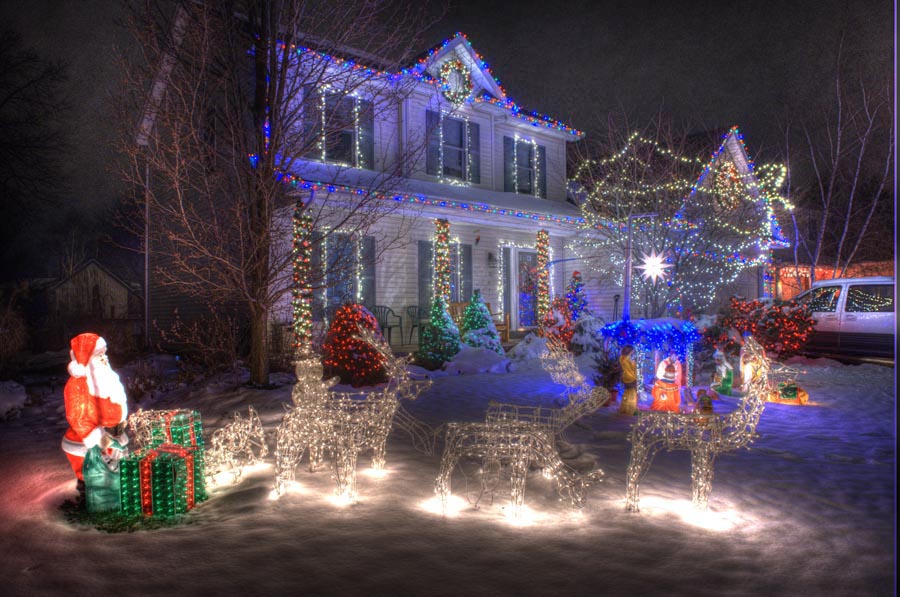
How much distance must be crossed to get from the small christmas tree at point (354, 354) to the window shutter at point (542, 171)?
35.9 ft

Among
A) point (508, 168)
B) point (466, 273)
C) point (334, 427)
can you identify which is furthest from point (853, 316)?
point (334, 427)

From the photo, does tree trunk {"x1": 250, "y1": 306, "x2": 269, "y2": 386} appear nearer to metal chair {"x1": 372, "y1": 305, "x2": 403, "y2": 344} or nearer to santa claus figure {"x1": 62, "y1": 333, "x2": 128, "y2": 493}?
santa claus figure {"x1": 62, "y1": 333, "x2": 128, "y2": 493}

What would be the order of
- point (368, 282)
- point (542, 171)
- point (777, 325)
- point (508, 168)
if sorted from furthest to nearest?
1. point (542, 171)
2. point (508, 168)
3. point (368, 282)
4. point (777, 325)

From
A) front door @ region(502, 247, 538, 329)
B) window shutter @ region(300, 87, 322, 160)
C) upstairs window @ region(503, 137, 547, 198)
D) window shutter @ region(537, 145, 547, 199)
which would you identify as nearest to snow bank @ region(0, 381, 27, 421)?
window shutter @ region(300, 87, 322, 160)

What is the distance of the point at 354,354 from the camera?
9742 mm

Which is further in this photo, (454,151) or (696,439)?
(454,151)

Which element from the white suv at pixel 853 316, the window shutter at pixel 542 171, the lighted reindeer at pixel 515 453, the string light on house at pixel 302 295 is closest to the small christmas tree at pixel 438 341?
the string light on house at pixel 302 295

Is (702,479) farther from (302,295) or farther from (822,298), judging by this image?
(822,298)

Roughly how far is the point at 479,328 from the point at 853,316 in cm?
844

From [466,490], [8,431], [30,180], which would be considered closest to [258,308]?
[8,431]

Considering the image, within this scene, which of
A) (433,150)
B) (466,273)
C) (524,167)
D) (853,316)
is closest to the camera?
(853,316)

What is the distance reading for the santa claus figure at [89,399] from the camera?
424 cm

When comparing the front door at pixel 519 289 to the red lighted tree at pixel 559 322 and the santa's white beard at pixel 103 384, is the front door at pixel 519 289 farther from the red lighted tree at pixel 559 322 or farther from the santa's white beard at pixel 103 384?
the santa's white beard at pixel 103 384

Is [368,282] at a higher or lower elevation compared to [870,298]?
higher
